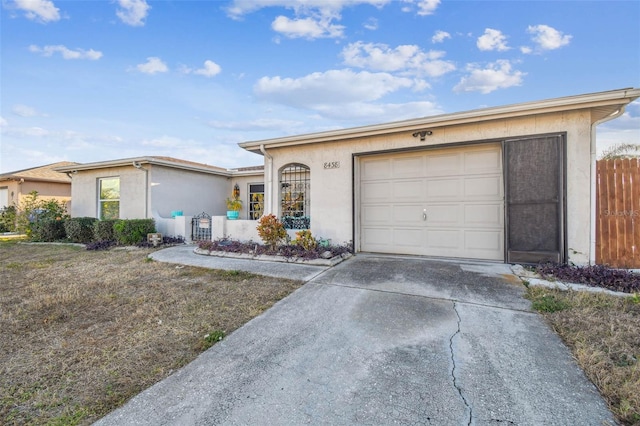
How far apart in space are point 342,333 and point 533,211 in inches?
182

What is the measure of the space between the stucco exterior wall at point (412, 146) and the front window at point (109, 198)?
295 inches

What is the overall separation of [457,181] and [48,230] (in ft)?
47.2

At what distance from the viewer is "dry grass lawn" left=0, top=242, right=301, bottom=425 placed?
218cm

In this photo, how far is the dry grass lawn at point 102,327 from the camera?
2176mm

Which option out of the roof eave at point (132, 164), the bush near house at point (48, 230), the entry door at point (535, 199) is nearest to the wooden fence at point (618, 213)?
the entry door at point (535, 199)

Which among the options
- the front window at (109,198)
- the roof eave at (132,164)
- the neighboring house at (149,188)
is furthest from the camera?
the front window at (109,198)

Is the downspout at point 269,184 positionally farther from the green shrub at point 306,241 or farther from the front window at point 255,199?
the front window at point 255,199

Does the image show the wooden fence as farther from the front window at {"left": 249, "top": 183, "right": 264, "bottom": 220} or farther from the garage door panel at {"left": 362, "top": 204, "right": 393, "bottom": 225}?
the front window at {"left": 249, "top": 183, "right": 264, "bottom": 220}

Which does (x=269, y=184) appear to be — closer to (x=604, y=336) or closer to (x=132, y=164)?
(x=132, y=164)

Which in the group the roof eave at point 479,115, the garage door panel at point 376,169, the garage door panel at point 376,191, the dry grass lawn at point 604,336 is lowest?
the dry grass lawn at point 604,336

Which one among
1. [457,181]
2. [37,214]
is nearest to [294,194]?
[457,181]

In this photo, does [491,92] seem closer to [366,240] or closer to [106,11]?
[366,240]

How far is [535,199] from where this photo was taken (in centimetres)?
539

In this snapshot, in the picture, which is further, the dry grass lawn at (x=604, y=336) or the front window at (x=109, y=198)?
the front window at (x=109, y=198)
